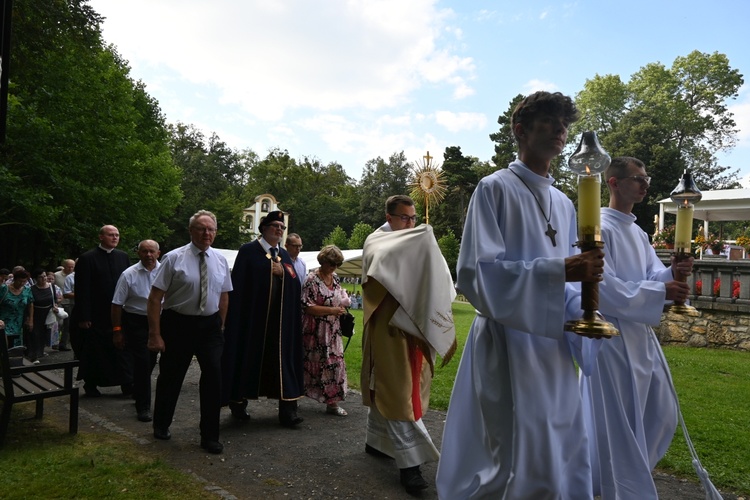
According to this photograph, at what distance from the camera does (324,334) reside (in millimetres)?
7121

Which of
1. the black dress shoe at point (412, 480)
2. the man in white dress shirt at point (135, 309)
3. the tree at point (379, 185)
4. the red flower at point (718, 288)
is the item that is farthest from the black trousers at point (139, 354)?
the tree at point (379, 185)

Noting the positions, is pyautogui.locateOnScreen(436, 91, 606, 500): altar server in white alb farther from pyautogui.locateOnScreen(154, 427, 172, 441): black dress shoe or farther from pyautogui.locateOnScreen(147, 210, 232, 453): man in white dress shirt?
pyautogui.locateOnScreen(154, 427, 172, 441): black dress shoe

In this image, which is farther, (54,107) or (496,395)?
(54,107)

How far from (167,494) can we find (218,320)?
5.97 feet

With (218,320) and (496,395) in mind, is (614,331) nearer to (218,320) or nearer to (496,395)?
(496,395)

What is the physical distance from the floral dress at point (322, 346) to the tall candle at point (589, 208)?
480cm

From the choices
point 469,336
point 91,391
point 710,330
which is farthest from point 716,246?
point 469,336

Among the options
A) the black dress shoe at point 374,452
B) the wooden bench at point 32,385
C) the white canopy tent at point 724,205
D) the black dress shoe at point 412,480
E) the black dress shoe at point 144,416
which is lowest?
the black dress shoe at point 144,416

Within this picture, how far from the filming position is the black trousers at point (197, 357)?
5508 mm

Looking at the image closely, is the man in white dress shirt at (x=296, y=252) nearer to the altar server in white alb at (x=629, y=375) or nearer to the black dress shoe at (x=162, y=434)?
the black dress shoe at (x=162, y=434)

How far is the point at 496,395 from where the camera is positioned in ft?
9.04

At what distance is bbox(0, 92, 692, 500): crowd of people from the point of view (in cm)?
265

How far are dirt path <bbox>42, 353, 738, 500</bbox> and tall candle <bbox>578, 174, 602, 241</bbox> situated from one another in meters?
2.76

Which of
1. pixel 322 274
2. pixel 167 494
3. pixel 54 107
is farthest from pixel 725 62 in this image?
pixel 167 494
